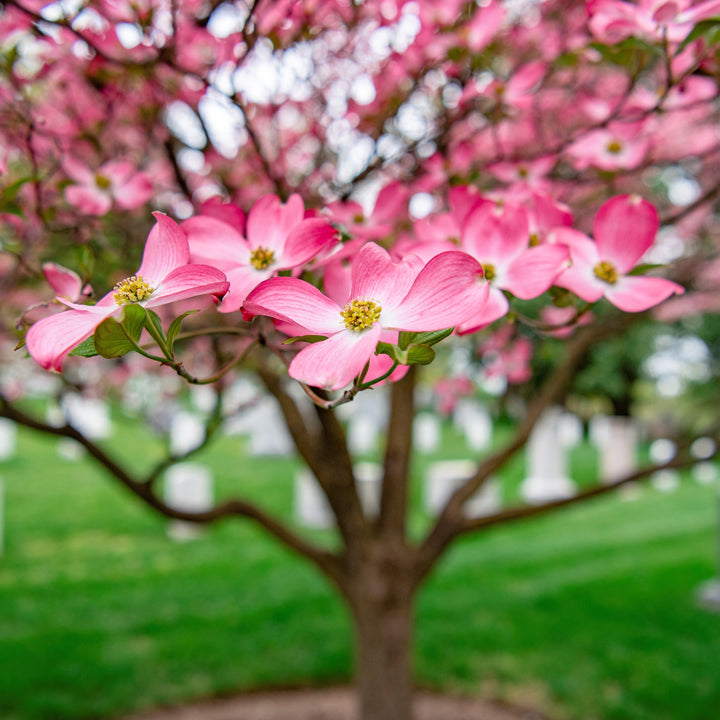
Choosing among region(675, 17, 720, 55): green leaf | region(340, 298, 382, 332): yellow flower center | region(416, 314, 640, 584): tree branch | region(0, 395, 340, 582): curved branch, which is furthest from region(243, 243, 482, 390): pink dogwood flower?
region(416, 314, 640, 584): tree branch

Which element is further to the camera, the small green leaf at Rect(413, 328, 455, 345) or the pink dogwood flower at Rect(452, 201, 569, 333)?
the pink dogwood flower at Rect(452, 201, 569, 333)

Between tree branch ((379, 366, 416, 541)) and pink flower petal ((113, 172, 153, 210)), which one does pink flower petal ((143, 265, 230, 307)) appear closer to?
pink flower petal ((113, 172, 153, 210))

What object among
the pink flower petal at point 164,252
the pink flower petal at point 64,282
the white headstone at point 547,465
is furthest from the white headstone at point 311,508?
the pink flower petal at point 164,252

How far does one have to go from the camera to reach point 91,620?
4.39m

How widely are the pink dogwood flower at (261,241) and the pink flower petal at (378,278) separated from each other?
116mm

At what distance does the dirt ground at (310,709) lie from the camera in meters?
3.42

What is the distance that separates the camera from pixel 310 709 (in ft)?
11.5

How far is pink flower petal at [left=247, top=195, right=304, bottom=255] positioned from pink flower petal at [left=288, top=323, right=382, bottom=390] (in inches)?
10.4

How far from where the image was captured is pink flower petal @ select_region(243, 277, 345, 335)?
636mm

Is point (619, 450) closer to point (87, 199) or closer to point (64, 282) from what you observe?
point (87, 199)

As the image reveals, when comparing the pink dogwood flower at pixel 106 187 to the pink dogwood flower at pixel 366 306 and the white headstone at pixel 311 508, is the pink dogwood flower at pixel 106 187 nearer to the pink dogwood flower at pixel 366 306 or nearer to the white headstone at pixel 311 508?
the pink dogwood flower at pixel 366 306

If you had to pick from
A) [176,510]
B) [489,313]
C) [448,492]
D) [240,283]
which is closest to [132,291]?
[240,283]

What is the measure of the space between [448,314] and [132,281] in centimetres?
30

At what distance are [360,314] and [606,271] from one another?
1.40 feet
